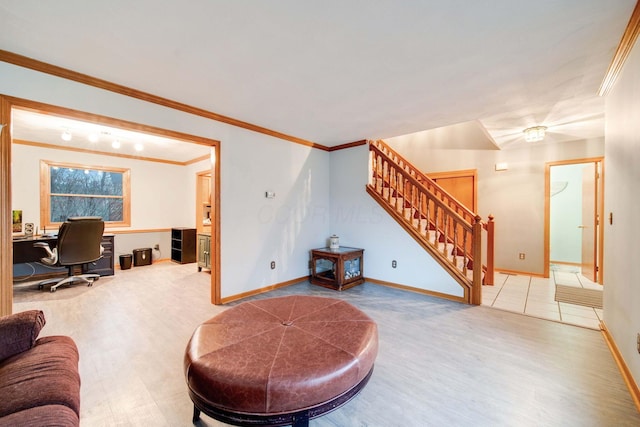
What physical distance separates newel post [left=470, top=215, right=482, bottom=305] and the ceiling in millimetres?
1502

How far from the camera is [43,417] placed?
2.93 feet

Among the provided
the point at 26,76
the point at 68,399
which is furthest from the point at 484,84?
the point at 26,76

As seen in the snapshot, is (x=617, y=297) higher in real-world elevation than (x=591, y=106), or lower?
lower

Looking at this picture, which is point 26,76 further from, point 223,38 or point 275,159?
point 275,159

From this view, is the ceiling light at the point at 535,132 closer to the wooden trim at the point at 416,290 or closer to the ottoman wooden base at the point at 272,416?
the wooden trim at the point at 416,290

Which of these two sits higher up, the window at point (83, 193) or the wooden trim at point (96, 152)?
the wooden trim at point (96, 152)

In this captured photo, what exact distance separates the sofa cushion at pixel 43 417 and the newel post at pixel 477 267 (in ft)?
12.4

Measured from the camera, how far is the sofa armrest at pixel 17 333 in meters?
1.26

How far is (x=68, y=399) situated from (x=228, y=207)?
8.39 ft

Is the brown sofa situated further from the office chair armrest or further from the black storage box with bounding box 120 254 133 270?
the black storage box with bounding box 120 254 133 270

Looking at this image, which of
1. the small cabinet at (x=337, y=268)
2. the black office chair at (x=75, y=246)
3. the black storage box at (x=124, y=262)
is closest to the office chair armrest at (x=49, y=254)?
the black office chair at (x=75, y=246)

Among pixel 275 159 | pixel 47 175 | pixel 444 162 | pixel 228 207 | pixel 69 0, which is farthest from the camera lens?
pixel 444 162

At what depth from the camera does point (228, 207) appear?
3455mm

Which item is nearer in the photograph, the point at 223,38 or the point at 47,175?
the point at 223,38
